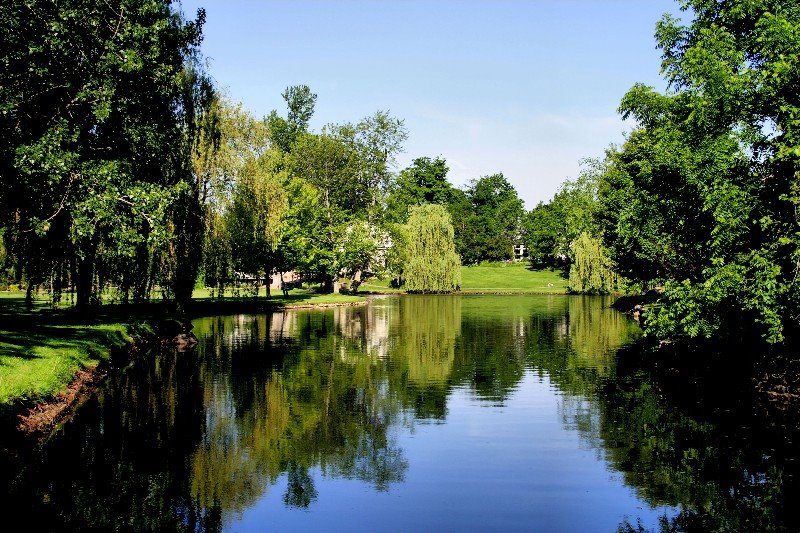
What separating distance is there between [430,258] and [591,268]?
60.3 ft

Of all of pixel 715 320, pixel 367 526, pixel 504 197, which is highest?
pixel 504 197

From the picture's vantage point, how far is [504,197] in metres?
164

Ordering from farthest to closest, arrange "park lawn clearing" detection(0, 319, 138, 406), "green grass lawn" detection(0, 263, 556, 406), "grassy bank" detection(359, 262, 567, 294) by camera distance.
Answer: "grassy bank" detection(359, 262, 567, 294), "green grass lawn" detection(0, 263, 556, 406), "park lawn clearing" detection(0, 319, 138, 406)

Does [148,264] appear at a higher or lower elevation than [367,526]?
higher

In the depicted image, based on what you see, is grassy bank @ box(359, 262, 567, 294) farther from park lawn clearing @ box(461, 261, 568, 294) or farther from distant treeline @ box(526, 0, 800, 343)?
distant treeline @ box(526, 0, 800, 343)

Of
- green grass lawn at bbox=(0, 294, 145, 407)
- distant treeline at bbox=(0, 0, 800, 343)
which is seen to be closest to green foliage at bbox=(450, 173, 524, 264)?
distant treeline at bbox=(0, 0, 800, 343)

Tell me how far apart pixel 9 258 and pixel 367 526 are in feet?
82.5

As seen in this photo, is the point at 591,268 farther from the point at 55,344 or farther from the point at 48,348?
the point at 48,348

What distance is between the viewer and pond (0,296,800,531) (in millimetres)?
12469

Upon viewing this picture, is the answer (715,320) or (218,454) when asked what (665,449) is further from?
(218,454)

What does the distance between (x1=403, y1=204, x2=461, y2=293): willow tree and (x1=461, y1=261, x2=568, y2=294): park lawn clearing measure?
5379 mm

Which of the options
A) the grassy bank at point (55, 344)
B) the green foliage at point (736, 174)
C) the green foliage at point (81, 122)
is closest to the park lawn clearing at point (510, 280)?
the grassy bank at point (55, 344)

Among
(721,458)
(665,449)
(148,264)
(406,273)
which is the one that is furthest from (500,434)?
(406,273)

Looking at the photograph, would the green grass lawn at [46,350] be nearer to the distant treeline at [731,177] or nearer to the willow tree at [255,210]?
the willow tree at [255,210]
